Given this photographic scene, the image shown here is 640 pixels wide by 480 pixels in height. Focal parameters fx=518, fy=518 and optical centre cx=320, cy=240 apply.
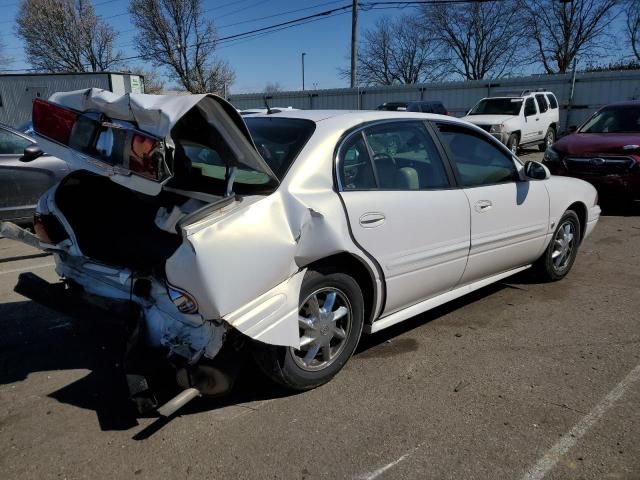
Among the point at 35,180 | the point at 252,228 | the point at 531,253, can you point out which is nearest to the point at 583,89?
the point at 531,253

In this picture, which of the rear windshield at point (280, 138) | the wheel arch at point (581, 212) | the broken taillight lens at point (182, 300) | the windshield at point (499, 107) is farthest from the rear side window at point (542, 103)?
the broken taillight lens at point (182, 300)

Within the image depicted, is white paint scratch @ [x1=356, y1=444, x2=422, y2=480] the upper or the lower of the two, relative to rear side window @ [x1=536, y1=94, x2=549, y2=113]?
lower

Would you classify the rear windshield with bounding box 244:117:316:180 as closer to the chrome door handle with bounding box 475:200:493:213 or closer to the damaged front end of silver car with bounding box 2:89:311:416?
the damaged front end of silver car with bounding box 2:89:311:416

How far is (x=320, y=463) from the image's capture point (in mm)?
2482

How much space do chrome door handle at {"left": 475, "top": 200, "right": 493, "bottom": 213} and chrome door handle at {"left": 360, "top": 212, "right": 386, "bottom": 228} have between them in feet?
3.44

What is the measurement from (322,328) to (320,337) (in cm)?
6

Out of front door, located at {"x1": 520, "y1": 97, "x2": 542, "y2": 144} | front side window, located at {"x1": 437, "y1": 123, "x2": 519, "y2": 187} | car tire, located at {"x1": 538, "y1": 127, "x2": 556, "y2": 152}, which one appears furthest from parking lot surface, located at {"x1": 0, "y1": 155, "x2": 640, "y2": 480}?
car tire, located at {"x1": 538, "y1": 127, "x2": 556, "y2": 152}

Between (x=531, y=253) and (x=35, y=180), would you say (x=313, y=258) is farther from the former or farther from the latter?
(x=35, y=180)

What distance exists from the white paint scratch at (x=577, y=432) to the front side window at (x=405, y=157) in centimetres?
170

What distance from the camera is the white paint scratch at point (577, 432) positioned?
2436 millimetres

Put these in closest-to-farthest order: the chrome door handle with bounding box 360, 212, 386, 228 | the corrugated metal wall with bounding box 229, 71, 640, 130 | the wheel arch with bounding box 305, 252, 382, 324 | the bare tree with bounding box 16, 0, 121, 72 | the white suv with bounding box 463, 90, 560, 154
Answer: the wheel arch with bounding box 305, 252, 382, 324, the chrome door handle with bounding box 360, 212, 386, 228, the white suv with bounding box 463, 90, 560, 154, the corrugated metal wall with bounding box 229, 71, 640, 130, the bare tree with bounding box 16, 0, 121, 72

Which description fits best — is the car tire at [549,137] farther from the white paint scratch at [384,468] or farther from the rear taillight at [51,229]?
the rear taillight at [51,229]

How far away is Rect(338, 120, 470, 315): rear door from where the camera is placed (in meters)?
3.19

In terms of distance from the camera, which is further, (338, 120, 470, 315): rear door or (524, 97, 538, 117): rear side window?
(524, 97, 538, 117): rear side window
